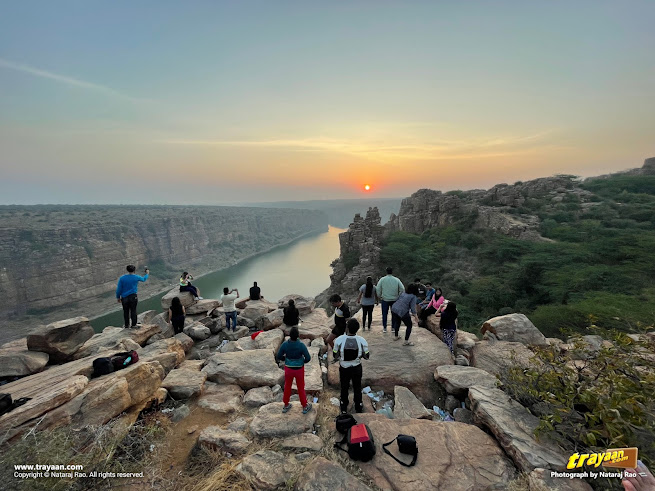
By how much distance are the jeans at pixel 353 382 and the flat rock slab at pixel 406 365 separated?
103 centimetres

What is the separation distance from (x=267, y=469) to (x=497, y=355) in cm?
559

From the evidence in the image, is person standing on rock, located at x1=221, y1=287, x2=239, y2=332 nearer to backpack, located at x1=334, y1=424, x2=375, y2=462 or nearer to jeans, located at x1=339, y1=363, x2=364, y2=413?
jeans, located at x1=339, y1=363, x2=364, y2=413

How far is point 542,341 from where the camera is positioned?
7.00 meters

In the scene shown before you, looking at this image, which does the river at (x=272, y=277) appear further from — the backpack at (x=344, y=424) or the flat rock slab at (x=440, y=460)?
the flat rock slab at (x=440, y=460)

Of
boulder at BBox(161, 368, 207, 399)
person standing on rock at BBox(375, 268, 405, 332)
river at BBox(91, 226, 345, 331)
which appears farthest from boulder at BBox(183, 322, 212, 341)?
river at BBox(91, 226, 345, 331)

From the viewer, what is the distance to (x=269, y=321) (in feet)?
31.5

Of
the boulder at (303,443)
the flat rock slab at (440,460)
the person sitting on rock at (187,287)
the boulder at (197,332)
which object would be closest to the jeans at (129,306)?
the boulder at (197,332)

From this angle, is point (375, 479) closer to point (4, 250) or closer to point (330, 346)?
point (330, 346)

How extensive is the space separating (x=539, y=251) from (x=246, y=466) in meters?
26.3

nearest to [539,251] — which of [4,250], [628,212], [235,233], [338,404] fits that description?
[628,212]

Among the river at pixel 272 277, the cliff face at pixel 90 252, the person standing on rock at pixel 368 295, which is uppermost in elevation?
the person standing on rock at pixel 368 295

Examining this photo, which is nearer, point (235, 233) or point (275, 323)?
point (275, 323)

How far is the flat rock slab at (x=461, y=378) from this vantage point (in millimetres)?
5262

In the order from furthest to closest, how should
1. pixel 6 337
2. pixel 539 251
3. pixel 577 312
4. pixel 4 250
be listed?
1. pixel 4 250
2. pixel 6 337
3. pixel 539 251
4. pixel 577 312
